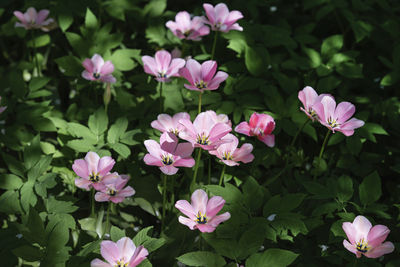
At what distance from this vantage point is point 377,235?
1.24 m

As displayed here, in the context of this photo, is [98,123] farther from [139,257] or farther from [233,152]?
[139,257]

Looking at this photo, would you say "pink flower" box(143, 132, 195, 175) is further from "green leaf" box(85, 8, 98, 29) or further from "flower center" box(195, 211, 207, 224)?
"green leaf" box(85, 8, 98, 29)

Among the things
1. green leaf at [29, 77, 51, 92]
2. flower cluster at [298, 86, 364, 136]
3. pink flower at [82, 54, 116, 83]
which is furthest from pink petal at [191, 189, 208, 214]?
green leaf at [29, 77, 51, 92]

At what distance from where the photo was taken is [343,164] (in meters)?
1.82

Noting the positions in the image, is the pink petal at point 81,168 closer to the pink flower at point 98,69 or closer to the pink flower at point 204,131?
the pink flower at point 204,131

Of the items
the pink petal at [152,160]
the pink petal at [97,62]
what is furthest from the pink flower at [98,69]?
the pink petal at [152,160]

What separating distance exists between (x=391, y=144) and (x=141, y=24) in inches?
55.7

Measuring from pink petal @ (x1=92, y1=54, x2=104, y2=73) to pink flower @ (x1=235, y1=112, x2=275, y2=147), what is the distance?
0.68m

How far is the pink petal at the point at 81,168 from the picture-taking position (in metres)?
1.36

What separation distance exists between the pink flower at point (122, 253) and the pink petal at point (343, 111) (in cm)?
74

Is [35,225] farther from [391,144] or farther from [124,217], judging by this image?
[391,144]

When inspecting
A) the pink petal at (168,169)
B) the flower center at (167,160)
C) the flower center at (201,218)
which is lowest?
the flower center at (201,218)

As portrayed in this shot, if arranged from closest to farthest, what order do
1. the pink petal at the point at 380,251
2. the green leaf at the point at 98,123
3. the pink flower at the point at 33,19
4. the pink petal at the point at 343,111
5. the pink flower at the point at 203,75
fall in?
1. the pink petal at the point at 380,251
2. the pink petal at the point at 343,111
3. the pink flower at the point at 203,75
4. the green leaf at the point at 98,123
5. the pink flower at the point at 33,19

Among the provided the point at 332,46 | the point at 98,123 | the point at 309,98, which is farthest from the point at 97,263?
the point at 332,46
